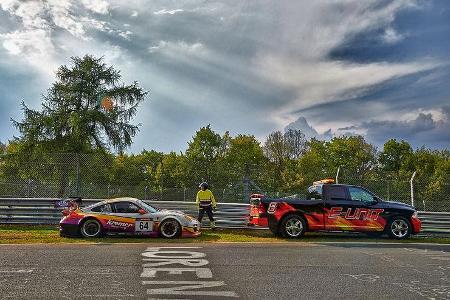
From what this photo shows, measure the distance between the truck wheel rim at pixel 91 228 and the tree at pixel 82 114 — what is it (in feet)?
67.2

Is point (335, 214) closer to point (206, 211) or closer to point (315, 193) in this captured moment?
point (315, 193)

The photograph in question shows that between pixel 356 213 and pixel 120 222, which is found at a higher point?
pixel 356 213

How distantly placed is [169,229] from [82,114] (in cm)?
2253

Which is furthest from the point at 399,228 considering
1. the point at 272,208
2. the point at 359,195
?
the point at 272,208

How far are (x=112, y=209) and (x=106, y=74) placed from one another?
2502 centimetres

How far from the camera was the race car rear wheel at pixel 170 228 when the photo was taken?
1339cm

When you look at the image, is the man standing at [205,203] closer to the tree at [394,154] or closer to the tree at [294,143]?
the tree at [294,143]

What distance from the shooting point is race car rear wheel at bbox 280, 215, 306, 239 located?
14.0m

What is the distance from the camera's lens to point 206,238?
13.6 m

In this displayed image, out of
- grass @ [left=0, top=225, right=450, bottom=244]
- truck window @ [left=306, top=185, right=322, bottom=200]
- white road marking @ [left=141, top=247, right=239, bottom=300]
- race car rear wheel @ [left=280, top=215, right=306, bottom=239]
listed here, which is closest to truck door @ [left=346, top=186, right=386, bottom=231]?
grass @ [left=0, top=225, right=450, bottom=244]

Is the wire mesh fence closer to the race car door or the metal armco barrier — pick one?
the metal armco barrier

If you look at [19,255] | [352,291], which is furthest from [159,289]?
[19,255]

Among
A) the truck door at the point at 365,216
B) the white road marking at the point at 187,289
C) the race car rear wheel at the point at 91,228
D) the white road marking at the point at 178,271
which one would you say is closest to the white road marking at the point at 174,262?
the white road marking at the point at 178,271

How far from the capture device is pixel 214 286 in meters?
6.84
